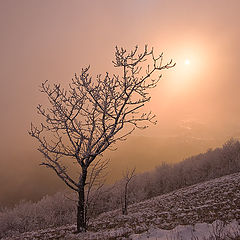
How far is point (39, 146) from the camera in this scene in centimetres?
1731

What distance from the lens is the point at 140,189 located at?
82312mm

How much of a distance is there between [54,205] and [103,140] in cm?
6156

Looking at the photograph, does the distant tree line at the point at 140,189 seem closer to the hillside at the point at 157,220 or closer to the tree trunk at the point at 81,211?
the hillside at the point at 157,220

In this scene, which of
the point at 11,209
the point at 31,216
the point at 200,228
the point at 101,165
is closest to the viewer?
the point at 200,228

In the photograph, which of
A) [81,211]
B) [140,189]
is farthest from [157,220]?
[140,189]

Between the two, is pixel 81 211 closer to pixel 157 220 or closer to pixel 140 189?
pixel 157 220

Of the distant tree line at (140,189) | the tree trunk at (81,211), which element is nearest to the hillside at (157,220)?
the tree trunk at (81,211)

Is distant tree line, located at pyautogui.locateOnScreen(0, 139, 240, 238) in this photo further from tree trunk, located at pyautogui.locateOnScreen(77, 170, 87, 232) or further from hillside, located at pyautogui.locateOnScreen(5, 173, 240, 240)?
tree trunk, located at pyautogui.locateOnScreen(77, 170, 87, 232)

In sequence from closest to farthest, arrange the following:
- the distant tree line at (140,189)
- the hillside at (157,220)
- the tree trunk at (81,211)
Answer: the hillside at (157,220)
the tree trunk at (81,211)
the distant tree line at (140,189)

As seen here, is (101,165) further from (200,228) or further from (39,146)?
(200,228)

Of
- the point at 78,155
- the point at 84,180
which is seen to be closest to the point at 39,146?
the point at 78,155

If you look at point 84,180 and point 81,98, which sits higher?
point 81,98

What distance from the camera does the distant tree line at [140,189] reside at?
199ft

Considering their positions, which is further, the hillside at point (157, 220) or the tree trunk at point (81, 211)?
the tree trunk at point (81, 211)
